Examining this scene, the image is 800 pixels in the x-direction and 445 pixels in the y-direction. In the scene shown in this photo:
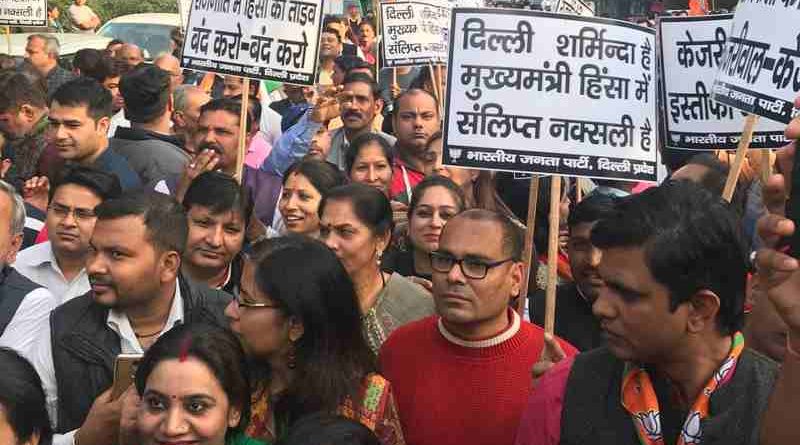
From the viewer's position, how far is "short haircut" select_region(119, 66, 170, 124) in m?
7.68

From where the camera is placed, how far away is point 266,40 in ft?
23.9

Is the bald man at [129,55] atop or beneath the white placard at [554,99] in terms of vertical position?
atop

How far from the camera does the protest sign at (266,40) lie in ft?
23.8

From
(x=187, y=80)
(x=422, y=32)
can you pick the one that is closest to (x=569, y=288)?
(x=422, y=32)

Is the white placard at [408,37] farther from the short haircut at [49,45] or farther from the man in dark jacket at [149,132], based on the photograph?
the man in dark jacket at [149,132]

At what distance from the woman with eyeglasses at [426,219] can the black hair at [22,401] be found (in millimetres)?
2409

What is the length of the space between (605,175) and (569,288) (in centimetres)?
52

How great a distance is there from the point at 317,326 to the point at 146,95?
4.29 metres

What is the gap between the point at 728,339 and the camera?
2828 millimetres

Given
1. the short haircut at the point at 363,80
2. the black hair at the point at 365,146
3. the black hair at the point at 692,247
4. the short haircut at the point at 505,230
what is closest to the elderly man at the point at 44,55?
the short haircut at the point at 363,80

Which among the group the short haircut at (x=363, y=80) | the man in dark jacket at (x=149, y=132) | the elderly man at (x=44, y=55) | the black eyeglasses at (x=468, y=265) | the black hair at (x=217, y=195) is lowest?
the black eyeglasses at (x=468, y=265)

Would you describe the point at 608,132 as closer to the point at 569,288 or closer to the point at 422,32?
the point at 569,288

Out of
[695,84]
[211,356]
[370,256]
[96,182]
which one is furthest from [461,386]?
[695,84]

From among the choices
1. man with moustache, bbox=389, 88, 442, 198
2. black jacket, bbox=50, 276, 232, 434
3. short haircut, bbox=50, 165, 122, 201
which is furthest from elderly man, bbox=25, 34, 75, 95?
black jacket, bbox=50, 276, 232, 434
